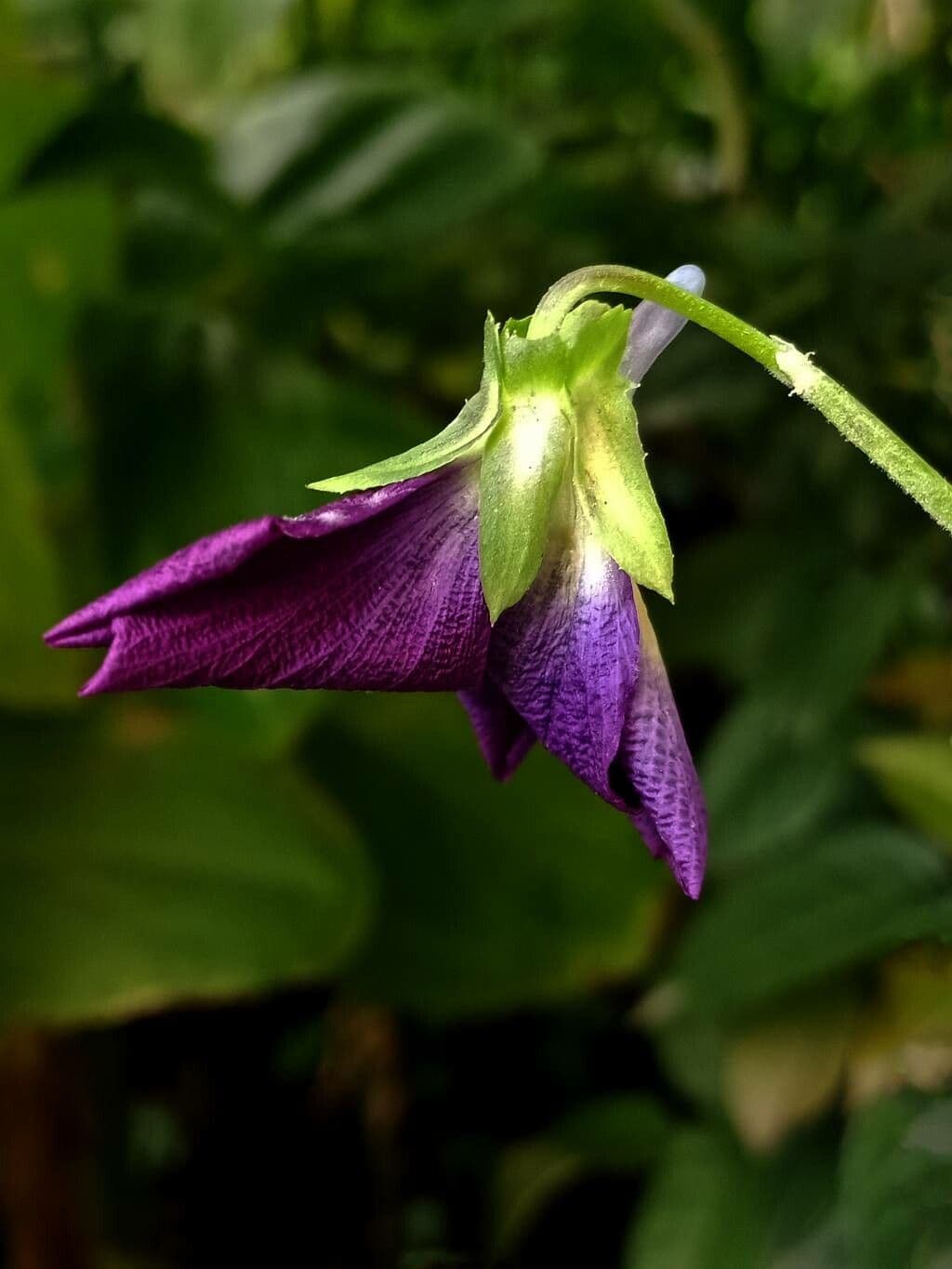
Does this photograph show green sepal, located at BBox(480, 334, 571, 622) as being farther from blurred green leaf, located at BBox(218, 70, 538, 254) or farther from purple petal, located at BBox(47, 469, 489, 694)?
blurred green leaf, located at BBox(218, 70, 538, 254)

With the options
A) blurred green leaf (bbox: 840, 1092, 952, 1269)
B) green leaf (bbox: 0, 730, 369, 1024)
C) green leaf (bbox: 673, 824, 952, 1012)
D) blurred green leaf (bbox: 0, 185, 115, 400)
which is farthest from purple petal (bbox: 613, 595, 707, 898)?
blurred green leaf (bbox: 0, 185, 115, 400)

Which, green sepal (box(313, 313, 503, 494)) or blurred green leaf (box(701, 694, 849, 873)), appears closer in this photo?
green sepal (box(313, 313, 503, 494))

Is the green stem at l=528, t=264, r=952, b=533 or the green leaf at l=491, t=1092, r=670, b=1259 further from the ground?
the green stem at l=528, t=264, r=952, b=533

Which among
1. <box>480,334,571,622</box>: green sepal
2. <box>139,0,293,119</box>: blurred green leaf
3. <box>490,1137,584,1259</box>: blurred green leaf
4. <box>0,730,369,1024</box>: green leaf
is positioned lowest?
<box>490,1137,584,1259</box>: blurred green leaf

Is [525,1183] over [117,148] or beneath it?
beneath

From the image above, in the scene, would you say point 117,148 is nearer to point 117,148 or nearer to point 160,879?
point 117,148

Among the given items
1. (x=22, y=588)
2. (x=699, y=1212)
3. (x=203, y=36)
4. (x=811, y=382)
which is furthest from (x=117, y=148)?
(x=699, y=1212)

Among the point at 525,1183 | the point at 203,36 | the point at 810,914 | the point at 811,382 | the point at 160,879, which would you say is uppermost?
the point at 203,36

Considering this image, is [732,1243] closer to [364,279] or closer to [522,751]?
[522,751]
